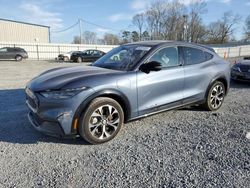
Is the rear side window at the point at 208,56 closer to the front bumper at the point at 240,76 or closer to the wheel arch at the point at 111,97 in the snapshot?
the wheel arch at the point at 111,97

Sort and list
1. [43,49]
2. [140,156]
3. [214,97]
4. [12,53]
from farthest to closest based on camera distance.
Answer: [43,49] → [12,53] → [214,97] → [140,156]

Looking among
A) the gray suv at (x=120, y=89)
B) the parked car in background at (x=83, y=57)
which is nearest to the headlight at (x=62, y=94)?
the gray suv at (x=120, y=89)

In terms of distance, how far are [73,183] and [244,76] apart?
7.92 meters

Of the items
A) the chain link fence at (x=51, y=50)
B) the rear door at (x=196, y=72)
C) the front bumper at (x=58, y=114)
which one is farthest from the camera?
the chain link fence at (x=51, y=50)

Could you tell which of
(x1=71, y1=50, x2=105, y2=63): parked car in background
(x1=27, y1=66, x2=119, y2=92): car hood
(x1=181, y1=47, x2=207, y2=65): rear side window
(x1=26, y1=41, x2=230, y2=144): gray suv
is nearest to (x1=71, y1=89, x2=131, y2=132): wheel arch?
(x1=26, y1=41, x2=230, y2=144): gray suv

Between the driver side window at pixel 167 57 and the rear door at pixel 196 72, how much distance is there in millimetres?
229

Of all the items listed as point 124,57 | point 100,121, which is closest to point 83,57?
point 124,57

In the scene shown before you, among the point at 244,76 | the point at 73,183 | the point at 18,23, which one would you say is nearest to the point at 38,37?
the point at 18,23

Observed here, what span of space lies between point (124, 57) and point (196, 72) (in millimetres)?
1587

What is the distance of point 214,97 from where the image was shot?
216 inches

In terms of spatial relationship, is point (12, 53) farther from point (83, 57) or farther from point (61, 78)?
point (61, 78)

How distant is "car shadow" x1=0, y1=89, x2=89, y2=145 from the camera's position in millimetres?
3914

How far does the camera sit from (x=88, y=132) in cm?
366

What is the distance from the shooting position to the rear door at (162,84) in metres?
4.15
